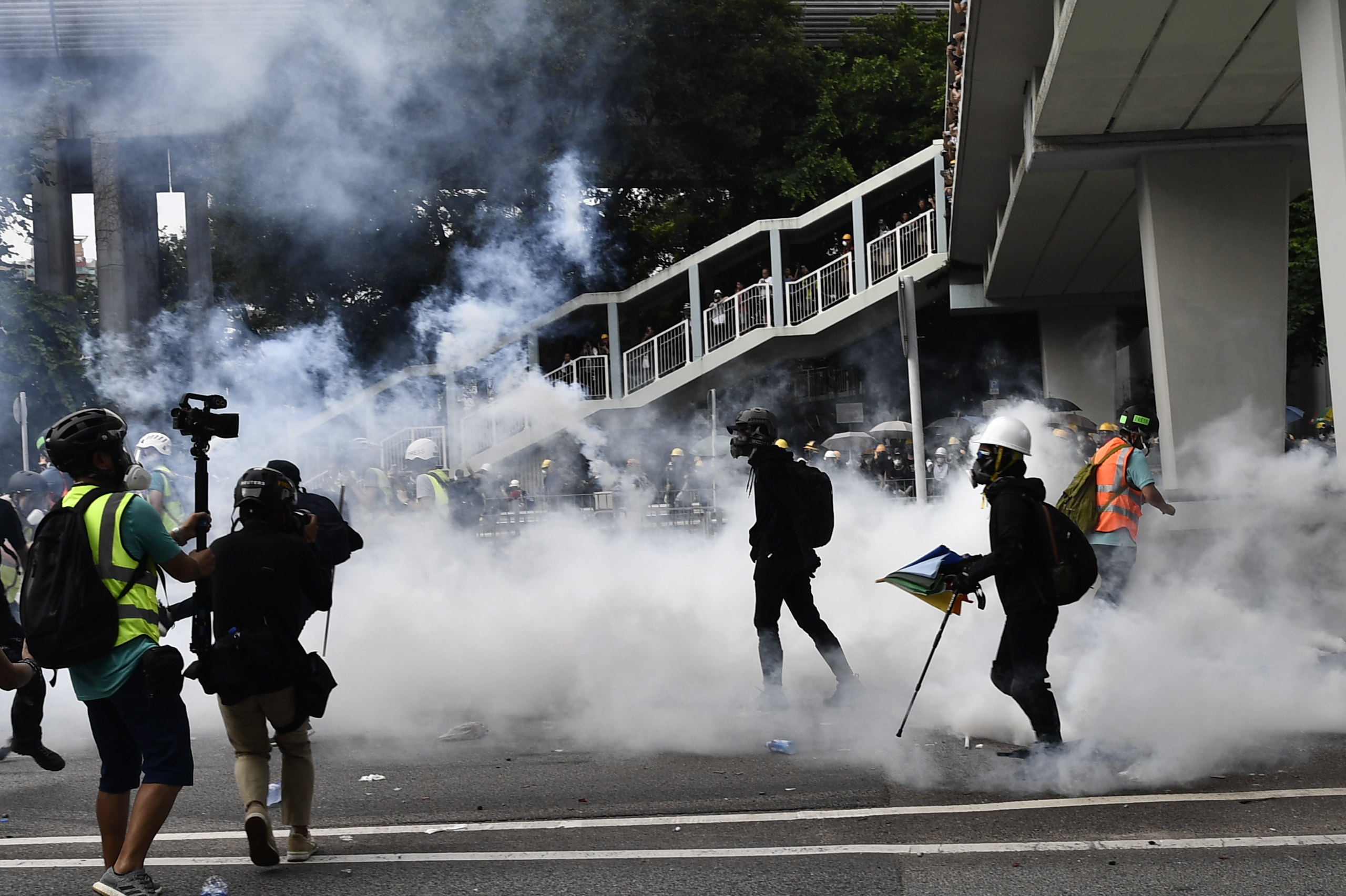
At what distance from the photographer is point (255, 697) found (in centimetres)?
425

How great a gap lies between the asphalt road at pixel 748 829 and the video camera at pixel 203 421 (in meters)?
1.55

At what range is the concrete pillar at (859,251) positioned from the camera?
74.6ft

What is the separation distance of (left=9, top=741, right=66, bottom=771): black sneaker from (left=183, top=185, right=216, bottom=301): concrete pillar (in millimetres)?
20005

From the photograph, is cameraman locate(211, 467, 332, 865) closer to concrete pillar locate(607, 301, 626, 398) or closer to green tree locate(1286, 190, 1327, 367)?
concrete pillar locate(607, 301, 626, 398)

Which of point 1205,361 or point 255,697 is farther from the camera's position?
point 1205,361

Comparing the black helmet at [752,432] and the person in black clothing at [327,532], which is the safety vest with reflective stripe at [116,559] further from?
the black helmet at [752,432]

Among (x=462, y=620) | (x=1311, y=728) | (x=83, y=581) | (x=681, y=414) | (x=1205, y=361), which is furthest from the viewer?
(x=681, y=414)

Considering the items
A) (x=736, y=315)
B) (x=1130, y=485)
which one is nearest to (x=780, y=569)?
(x=1130, y=485)

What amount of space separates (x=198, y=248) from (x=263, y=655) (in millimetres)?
22285

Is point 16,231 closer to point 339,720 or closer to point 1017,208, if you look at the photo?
point 1017,208

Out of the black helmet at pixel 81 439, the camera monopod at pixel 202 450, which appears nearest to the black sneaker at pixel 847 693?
the camera monopod at pixel 202 450

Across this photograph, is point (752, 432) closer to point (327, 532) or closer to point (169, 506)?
point (327, 532)

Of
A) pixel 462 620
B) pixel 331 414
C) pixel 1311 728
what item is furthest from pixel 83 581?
pixel 331 414

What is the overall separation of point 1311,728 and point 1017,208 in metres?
10.1
